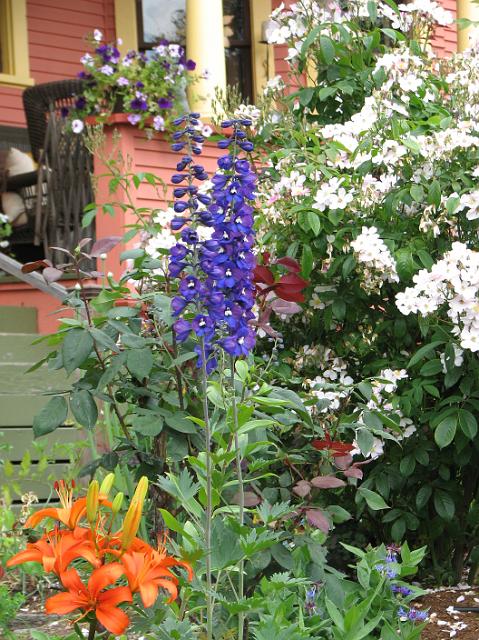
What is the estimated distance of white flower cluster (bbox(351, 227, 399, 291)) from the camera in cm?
293

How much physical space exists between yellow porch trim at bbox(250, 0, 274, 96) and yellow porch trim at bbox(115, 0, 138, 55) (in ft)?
4.15

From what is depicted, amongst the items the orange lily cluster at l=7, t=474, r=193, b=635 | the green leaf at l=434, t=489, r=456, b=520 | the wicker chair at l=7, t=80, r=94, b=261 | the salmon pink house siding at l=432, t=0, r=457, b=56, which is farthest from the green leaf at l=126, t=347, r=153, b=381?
the salmon pink house siding at l=432, t=0, r=457, b=56

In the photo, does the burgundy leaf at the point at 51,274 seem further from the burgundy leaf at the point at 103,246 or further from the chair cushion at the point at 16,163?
the chair cushion at the point at 16,163

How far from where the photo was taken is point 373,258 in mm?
2932

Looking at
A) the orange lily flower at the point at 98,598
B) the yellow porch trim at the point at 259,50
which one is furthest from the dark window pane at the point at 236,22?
the orange lily flower at the point at 98,598

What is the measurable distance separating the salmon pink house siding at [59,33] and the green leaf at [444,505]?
7.91m

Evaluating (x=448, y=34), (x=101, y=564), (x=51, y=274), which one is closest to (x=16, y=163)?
(x=448, y=34)

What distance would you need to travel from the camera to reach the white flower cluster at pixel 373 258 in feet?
9.62

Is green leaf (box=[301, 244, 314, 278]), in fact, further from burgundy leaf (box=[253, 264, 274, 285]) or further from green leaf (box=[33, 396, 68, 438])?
green leaf (box=[33, 396, 68, 438])

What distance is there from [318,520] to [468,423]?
0.68 meters

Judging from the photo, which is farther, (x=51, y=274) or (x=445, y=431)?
(x=445, y=431)

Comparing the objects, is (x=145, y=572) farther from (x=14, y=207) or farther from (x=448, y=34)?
(x=448, y=34)

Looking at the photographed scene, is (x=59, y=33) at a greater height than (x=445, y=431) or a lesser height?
greater

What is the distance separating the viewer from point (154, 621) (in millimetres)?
1905
